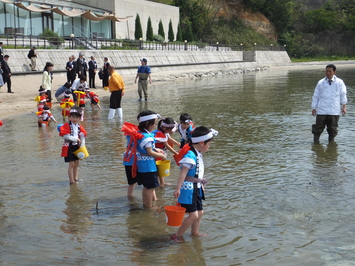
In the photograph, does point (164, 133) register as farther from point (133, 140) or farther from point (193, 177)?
point (193, 177)

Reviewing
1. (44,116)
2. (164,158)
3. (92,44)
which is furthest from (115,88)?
(92,44)

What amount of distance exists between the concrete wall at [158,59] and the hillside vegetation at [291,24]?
1173 cm

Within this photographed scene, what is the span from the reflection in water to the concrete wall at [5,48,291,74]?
21.7 m

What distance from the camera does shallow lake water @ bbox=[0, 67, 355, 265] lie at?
5660 millimetres

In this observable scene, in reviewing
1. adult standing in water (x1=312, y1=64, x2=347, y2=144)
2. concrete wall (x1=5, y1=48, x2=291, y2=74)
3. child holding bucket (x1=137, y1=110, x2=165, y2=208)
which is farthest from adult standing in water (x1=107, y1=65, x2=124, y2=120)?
concrete wall (x1=5, y1=48, x2=291, y2=74)

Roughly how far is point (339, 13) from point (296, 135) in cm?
8454

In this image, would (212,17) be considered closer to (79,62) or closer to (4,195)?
(79,62)

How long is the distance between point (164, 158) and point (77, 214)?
4.50 ft

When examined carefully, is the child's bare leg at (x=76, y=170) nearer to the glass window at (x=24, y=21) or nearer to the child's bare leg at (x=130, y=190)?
the child's bare leg at (x=130, y=190)

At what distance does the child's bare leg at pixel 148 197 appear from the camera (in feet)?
23.2

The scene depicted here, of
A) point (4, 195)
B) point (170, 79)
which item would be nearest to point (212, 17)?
point (170, 79)

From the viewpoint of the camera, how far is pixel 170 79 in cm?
3744

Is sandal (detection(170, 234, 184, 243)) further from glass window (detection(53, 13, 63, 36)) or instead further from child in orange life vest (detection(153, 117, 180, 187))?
glass window (detection(53, 13, 63, 36))

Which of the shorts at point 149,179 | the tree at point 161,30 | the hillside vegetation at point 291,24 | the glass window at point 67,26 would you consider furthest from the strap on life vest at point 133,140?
the hillside vegetation at point 291,24
